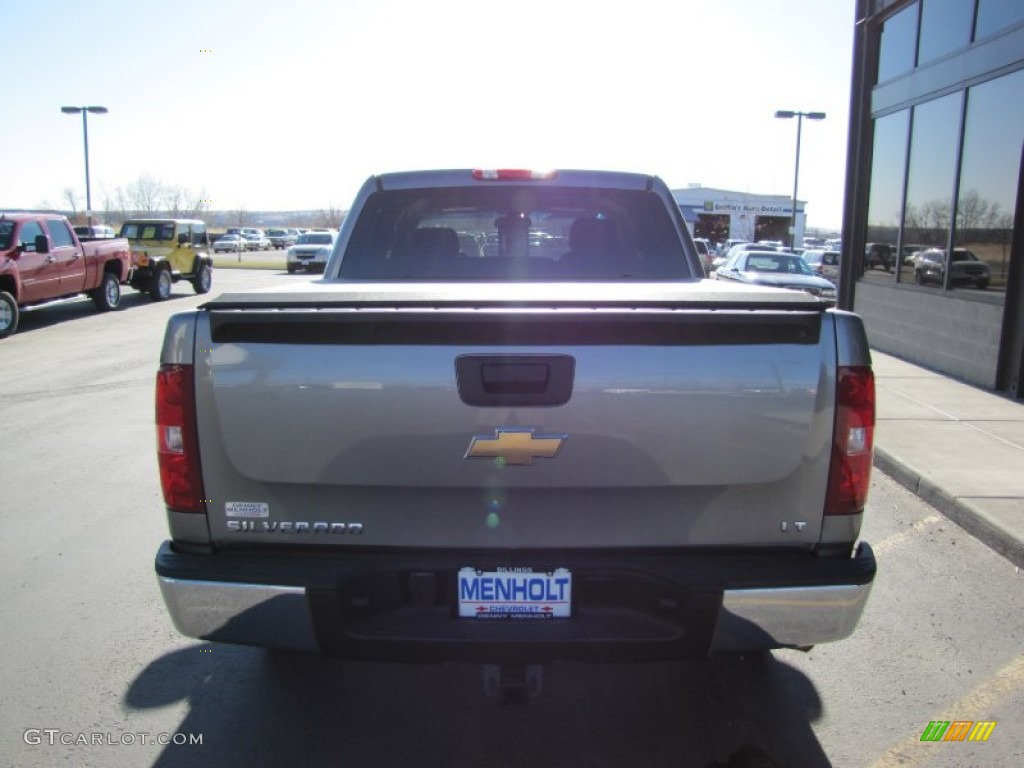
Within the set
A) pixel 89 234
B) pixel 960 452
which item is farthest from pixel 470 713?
pixel 89 234

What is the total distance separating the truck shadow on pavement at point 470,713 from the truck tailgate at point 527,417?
75cm

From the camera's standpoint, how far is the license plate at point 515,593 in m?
2.35

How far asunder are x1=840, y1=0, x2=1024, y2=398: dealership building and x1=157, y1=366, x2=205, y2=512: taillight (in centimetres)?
926

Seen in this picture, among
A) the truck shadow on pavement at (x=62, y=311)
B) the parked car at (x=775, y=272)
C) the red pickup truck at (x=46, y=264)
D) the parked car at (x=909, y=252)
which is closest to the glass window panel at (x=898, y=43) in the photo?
the parked car at (x=909, y=252)

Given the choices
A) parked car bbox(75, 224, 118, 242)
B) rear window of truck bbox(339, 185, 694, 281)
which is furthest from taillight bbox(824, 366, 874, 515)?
parked car bbox(75, 224, 118, 242)

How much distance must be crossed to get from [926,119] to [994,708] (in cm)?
1072

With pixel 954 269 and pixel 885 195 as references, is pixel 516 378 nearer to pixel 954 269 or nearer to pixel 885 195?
pixel 954 269

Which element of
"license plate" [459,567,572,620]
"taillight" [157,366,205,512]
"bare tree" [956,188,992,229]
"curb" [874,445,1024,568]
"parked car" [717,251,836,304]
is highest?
"bare tree" [956,188,992,229]

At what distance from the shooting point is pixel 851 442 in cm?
236

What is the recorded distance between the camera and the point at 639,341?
7.54 ft

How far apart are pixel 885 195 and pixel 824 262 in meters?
13.7

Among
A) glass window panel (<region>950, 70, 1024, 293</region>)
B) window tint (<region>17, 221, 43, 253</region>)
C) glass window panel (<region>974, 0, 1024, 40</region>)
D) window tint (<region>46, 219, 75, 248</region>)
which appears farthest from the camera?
window tint (<region>46, 219, 75, 248</region>)

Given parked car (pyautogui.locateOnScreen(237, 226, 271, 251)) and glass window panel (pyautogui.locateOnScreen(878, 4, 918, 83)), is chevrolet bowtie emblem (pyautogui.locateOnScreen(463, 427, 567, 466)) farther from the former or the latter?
parked car (pyautogui.locateOnScreen(237, 226, 271, 251))

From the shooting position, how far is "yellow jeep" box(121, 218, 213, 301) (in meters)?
20.4
